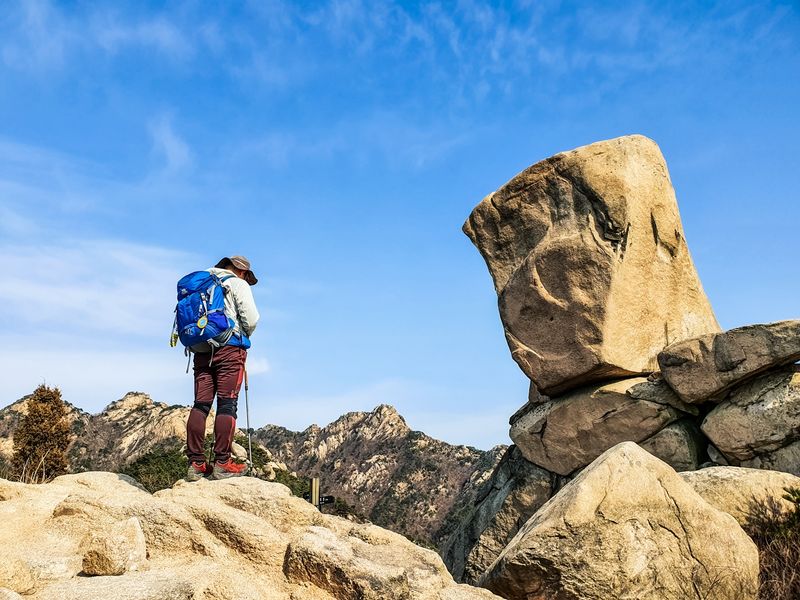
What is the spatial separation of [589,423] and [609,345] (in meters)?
1.26

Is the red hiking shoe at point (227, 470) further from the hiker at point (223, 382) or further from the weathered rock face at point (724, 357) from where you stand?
the weathered rock face at point (724, 357)

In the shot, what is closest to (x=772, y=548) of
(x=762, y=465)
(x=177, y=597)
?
(x=762, y=465)

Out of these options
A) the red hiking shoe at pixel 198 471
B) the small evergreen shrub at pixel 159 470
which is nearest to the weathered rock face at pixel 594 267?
the red hiking shoe at pixel 198 471

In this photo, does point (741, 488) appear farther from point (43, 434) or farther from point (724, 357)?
point (43, 434)

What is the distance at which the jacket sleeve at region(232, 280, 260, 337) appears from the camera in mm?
8936

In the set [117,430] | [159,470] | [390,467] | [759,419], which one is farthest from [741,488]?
[117,430]

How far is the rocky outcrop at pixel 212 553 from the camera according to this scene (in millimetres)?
5367

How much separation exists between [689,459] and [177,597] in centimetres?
814

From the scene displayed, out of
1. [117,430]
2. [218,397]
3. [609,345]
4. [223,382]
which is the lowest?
[218,397]

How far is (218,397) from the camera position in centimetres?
885

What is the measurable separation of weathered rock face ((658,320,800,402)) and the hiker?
6.00 metres

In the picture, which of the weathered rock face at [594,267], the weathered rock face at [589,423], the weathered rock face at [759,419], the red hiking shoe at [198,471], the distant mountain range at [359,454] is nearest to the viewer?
the red hiking shoe at [198,471]

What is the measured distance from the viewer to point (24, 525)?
20.9 feet

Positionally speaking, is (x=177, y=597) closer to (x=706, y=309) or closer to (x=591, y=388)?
(x=591, y=388)
